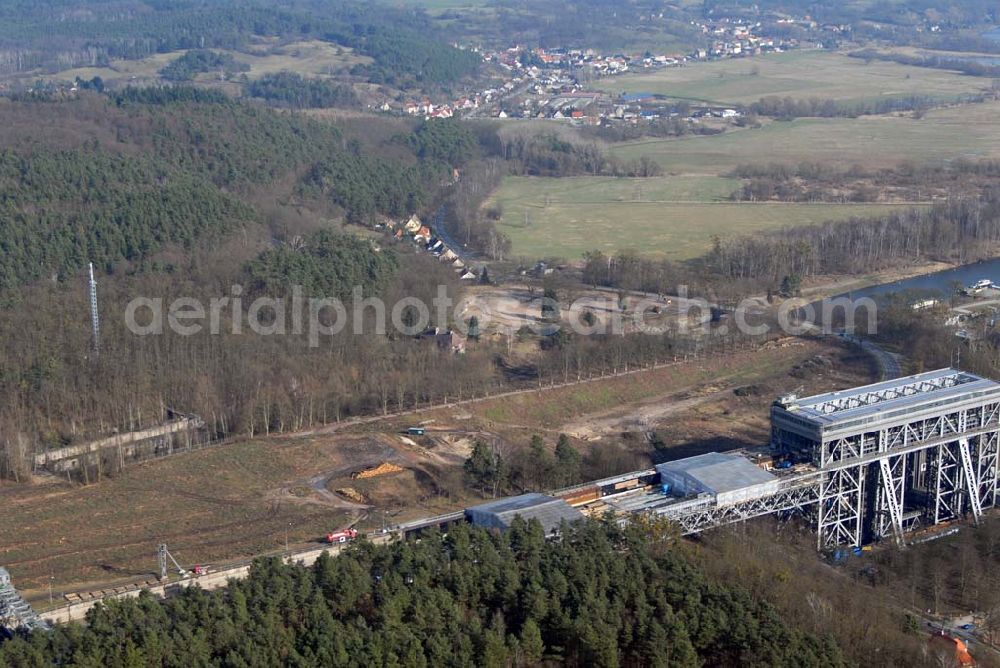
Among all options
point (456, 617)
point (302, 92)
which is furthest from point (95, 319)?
point (302, 92)

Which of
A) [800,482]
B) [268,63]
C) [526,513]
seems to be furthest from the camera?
[268,63]

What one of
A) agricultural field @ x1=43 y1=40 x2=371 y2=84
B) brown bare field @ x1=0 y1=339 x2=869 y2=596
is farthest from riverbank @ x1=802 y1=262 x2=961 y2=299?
agricultural field @ x1=43 y1=40 x2=371 y2=84

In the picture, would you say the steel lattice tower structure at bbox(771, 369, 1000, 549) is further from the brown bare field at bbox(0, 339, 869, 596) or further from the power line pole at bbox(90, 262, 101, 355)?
the power line pole at bbox(90, 262, 101, 355)

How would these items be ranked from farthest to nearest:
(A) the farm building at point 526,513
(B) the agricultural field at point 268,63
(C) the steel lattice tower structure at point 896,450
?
1. (B) the agricultural field at point 268,63
2. (C) the steel lattice tower structure at point 896,450
3. (A) the farm building at point 526,513

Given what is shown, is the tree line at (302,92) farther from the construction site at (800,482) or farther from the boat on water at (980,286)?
the construction site at (800,482)

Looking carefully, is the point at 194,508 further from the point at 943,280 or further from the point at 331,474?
the point at 943,280

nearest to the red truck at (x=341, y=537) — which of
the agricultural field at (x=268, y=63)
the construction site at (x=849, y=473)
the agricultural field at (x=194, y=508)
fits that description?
the agricultural field at (x=194, y=508)

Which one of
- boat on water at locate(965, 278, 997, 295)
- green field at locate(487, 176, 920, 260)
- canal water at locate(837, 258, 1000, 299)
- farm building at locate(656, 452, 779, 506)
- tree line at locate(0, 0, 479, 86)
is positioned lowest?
canal water at locate(837, 258, 1000, 299)
